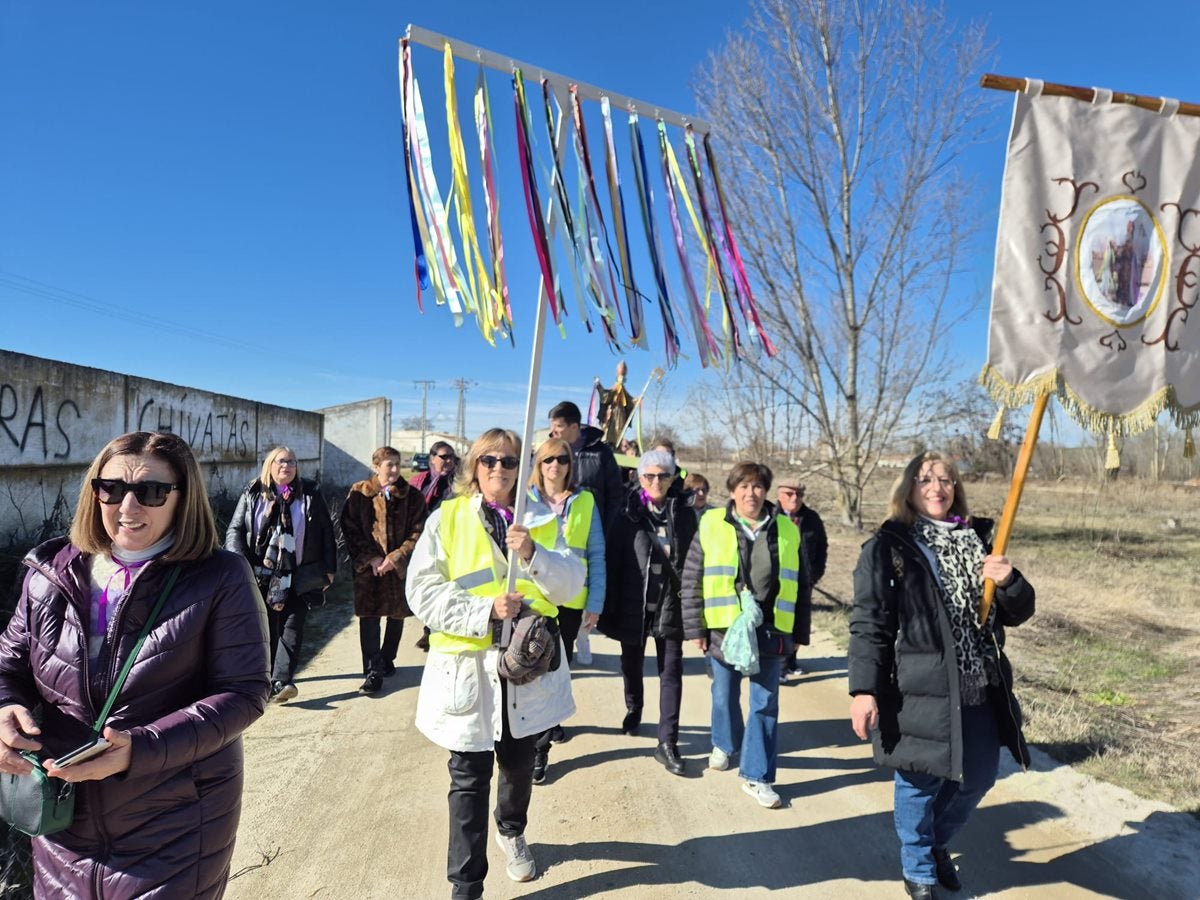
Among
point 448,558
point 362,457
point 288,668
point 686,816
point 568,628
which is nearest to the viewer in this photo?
point 448,558

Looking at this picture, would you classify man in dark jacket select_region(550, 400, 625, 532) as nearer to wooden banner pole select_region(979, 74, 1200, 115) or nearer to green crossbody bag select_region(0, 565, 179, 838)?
wooden banner pole select_region(979, 74, 1200, 115)

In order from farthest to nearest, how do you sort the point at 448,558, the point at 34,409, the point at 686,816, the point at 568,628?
the point at 34,409 < the point at 568,628 < the point at 686,816 < the point at 448,558

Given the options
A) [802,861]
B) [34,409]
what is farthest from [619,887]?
[34,409]

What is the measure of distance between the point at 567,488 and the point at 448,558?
1307 mm

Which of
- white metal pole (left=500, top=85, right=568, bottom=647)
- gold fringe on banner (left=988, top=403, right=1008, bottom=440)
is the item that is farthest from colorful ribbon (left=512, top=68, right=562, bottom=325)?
gold fringe on banner (left=988, top=403, right=1008, bottom=440)

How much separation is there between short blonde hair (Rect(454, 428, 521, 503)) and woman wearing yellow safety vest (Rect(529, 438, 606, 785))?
0.67 m

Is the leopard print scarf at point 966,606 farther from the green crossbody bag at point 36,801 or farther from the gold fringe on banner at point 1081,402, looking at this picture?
the green crossbody bag at point 36,801

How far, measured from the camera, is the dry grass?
167 inches

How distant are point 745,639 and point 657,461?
4.68 ft

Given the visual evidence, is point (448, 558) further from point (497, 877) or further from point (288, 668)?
point (288, 668)

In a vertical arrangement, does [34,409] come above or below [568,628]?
above

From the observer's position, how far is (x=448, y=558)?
2.92 metres

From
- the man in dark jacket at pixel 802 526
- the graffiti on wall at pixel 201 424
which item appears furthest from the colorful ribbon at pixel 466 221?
the graffiti on wall at pixel 201 424

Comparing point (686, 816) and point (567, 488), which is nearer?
point (686, 816)
